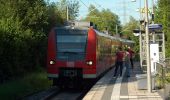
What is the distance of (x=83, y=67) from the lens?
2327 centimetres

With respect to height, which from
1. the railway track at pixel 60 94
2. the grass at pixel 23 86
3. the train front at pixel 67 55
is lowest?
the railway track at pixel 60 94

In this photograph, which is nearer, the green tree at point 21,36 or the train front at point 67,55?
the train front at point 67,55

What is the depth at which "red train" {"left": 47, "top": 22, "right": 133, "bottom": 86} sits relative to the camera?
2334 cm

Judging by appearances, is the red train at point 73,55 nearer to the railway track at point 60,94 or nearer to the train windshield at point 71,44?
the train windshield at point 71,44

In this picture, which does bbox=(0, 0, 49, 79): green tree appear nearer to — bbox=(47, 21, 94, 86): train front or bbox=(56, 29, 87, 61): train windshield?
bbox=(47, 21, 94, 86): train front

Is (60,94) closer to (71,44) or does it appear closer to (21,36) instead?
(71,44)

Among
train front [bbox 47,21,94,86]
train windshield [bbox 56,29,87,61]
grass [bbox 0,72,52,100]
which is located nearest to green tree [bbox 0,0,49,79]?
grass [bbox 0,72,52,100]

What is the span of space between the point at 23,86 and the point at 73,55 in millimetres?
3535

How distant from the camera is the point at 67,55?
23.6 meters

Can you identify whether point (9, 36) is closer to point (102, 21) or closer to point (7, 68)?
point (7, 68)

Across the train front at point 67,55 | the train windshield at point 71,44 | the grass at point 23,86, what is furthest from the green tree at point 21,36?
the train windshield at point 71,44

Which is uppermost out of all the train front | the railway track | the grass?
the train front

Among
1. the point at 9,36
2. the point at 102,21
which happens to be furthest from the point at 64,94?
the point at 102,21

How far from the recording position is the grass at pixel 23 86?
838 inches
